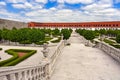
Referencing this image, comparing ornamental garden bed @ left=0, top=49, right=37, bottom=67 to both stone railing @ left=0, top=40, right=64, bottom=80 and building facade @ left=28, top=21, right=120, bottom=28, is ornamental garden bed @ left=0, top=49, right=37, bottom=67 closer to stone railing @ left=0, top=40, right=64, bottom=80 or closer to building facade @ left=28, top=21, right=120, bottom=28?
stone railing @ left=0, top=40, right=64, bottom=80

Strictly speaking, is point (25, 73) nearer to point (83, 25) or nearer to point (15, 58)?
point (15, 58)

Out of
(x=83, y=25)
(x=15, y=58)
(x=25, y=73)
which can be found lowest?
(x=15, y=58)

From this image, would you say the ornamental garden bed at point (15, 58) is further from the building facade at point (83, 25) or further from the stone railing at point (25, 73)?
the building facade at point (83, 25)

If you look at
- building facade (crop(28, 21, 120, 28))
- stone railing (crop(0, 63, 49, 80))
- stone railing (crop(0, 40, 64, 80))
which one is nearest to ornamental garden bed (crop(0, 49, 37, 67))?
stone railing (crop(0, 40, 64, 80))

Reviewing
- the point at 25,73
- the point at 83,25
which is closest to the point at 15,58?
the point at 25,73

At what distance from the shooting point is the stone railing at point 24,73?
168 inches

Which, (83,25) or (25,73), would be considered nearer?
(25,73)

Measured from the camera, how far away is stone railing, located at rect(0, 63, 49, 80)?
427 centimetres

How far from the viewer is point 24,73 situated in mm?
5438

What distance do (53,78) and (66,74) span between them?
0.99 m

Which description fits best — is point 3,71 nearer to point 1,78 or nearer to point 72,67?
point 1,78

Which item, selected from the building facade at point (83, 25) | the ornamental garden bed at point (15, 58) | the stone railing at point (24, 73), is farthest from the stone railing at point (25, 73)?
the building facade at point (83, 25)

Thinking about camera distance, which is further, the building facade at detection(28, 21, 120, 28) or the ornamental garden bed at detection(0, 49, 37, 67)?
the building facade at detection(28, 21, 120, 28)

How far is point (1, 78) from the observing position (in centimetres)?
421
